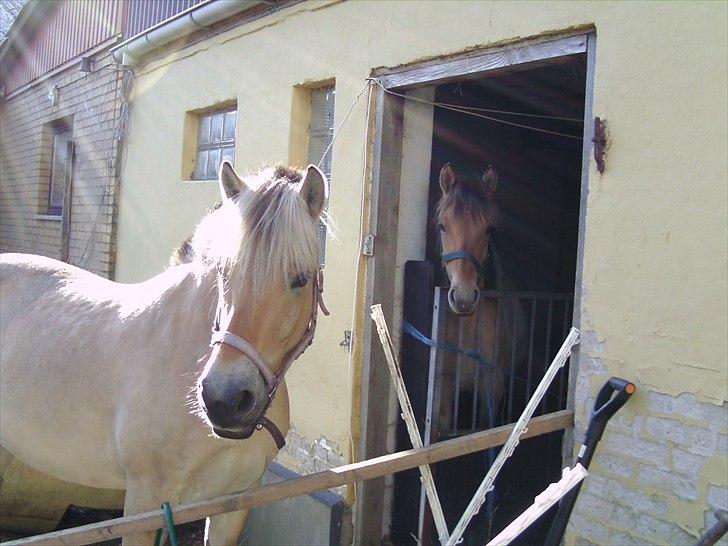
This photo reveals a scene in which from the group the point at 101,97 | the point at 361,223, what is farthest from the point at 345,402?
the point at 101,97

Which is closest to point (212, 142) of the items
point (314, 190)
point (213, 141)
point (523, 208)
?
point (213, 141)

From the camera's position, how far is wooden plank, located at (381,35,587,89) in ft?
8.84

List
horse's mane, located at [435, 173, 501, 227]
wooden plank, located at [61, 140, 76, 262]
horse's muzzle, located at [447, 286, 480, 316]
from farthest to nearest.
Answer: wooden plank, located at [61, 140, 76, 262], horse's mane, located at [435, 173, 501, 227], horse's muzzle, located at [447, 286, 480, 316]

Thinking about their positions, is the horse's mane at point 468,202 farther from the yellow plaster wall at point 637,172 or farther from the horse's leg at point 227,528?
the horse's leg at point 227,528

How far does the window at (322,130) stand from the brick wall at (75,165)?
3.42m

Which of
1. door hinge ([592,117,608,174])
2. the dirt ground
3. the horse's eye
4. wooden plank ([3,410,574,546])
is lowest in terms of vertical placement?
the dirt ground

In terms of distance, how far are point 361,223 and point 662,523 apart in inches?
86.6

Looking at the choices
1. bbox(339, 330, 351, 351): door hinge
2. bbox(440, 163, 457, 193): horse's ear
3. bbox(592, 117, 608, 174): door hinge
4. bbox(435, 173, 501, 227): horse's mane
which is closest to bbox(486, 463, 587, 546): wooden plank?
bbox(592, 117, 608, 174): door hinge

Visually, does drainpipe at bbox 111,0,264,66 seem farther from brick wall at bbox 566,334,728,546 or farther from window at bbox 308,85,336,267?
brick wall at bbox 566,334,728,546

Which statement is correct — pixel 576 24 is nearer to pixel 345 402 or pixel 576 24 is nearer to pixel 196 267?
pixel 196 267

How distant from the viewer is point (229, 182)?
2234 mm

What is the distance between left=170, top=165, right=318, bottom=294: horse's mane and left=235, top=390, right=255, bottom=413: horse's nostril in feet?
1.05

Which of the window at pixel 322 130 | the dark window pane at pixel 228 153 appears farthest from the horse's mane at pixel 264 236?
the dark window pane at pixel 228 153

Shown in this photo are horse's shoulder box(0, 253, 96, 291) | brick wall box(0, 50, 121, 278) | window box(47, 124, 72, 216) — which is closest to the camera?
horse's shoulder box(0, 253, 96, 291)
